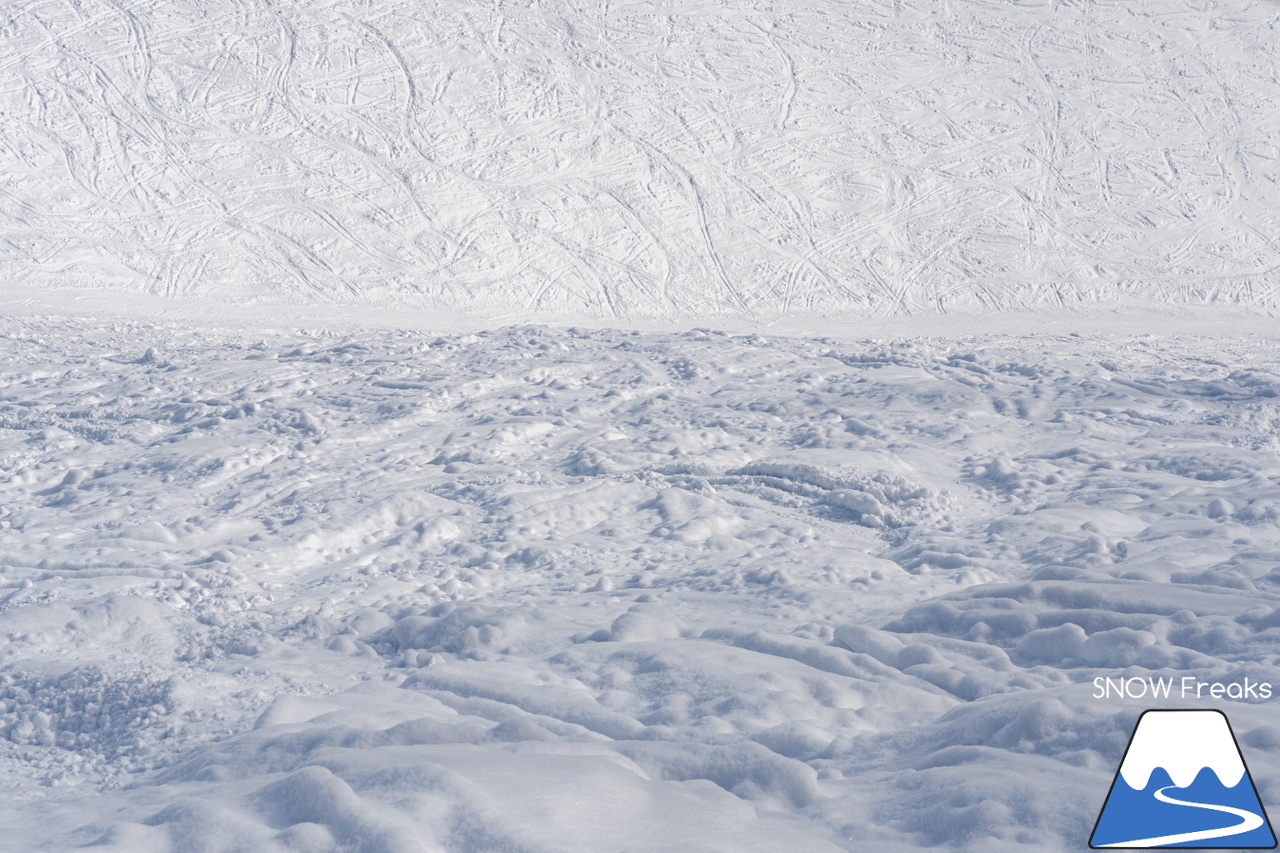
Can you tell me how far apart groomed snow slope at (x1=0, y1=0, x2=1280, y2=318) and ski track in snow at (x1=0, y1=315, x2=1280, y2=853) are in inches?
171

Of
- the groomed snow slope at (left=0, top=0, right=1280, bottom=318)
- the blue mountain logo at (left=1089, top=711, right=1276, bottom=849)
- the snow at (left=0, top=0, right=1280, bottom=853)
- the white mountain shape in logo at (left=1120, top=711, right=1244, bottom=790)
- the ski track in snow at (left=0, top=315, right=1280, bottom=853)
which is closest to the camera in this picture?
the blue mountain logo at (left=1089, top=711, right=1276, bottom=849)

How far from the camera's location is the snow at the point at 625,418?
9.16 feet

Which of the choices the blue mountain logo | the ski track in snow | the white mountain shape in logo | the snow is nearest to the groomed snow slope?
the snow

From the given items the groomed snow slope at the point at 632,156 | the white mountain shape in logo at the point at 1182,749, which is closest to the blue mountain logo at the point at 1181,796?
the white mountain shape in logo at the point at 1182,749

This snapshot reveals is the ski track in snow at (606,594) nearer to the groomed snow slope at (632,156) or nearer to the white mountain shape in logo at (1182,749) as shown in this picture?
the white mountain shape in logo at (1182,749)

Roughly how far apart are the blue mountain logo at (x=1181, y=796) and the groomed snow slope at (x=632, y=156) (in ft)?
32.6

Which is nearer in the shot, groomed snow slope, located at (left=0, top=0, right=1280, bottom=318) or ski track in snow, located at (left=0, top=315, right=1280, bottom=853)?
ski track in snow, located at (left=0, top=315, right=1280, bottom=853)

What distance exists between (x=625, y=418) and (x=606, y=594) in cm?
280

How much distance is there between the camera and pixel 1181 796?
2.35 m

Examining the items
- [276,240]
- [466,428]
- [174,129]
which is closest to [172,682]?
[466,428]

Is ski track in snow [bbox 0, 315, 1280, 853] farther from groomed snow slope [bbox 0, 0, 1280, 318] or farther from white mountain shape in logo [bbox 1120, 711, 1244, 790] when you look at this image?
groomed snow slope [bbox 0, 0, 1280, 318]

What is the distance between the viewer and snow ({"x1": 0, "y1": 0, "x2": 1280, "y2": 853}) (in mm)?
2793

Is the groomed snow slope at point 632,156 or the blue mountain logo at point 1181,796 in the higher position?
the groomed snow slope at point 632,156

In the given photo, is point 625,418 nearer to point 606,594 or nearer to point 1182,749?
point 606,594
